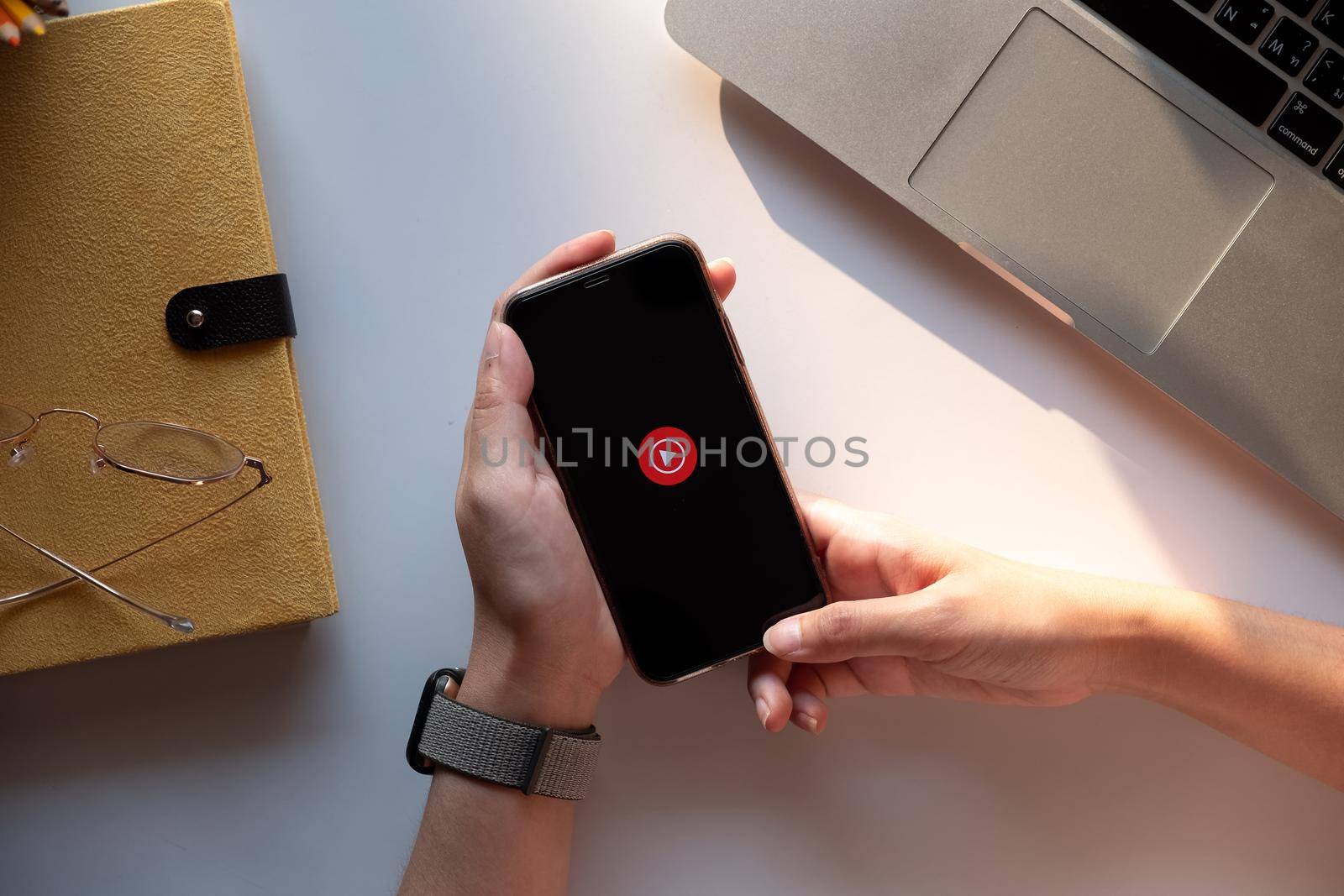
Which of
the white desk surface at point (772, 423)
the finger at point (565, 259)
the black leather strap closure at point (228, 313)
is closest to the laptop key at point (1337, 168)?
the white desk surface at point (772, 423)

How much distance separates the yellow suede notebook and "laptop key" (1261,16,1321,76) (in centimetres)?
79

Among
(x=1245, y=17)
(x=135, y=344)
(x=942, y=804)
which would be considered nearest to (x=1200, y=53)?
(x=1245, y=17)

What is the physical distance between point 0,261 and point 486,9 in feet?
1.48

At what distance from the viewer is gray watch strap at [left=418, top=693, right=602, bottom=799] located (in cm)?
62

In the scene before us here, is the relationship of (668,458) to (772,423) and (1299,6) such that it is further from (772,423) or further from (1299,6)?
(1299,6)

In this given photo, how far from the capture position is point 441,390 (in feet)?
2.37

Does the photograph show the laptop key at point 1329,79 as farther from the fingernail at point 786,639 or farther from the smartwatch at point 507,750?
the smartwatch at point 507,750

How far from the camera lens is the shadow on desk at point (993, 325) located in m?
0.72

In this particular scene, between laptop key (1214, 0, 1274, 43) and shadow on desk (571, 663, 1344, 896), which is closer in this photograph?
laptop key (1214, 0, 1274, 43)

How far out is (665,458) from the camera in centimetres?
64

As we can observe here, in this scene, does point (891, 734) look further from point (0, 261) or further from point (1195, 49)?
point (0, 261)

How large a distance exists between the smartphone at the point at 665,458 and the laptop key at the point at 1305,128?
0.45 metres

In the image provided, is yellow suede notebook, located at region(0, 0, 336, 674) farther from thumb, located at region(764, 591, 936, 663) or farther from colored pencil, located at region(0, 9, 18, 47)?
thumb, located at region(764, 591, 936, 663)

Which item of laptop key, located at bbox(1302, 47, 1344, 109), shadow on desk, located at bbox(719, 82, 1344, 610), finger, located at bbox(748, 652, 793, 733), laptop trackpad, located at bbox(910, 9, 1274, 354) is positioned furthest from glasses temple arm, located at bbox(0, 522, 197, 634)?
laptop key, located at bbox(1302, 47, 1344, 109)
